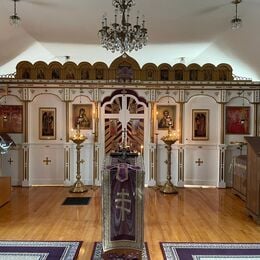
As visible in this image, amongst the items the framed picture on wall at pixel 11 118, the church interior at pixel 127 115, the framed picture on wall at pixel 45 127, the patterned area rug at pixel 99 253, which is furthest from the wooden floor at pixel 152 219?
the framed picture on wall at pixel 11 118

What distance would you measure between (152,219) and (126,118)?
327cm

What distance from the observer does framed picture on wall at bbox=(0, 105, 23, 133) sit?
803cm

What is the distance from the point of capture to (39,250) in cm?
399

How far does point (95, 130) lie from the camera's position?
8.05 m

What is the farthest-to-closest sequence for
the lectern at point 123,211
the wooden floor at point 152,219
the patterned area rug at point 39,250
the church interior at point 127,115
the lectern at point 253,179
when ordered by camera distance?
the church interior at point 127,115, the lectern at point 253,179, the wooden floor at point 152,219, the patterned area rug at point 39,250, the lectern at point 123,211

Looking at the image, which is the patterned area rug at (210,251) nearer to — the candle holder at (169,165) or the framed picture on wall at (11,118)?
the candle holder at (169,165)

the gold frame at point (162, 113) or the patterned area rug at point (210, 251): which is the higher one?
the gold frame at point (162, 113)

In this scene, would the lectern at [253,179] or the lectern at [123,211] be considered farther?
the lectern at [253,179]

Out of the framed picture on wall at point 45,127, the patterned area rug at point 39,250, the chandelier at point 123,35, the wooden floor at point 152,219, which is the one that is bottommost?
the wooden floor at point 152,219

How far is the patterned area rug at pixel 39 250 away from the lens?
3795mm

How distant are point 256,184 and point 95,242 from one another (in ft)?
8.72

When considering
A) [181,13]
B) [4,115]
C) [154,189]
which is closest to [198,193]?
[154,189]

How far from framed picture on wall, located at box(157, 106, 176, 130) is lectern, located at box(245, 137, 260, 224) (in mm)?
2786

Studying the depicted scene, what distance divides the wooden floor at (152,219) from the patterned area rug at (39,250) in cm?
16
